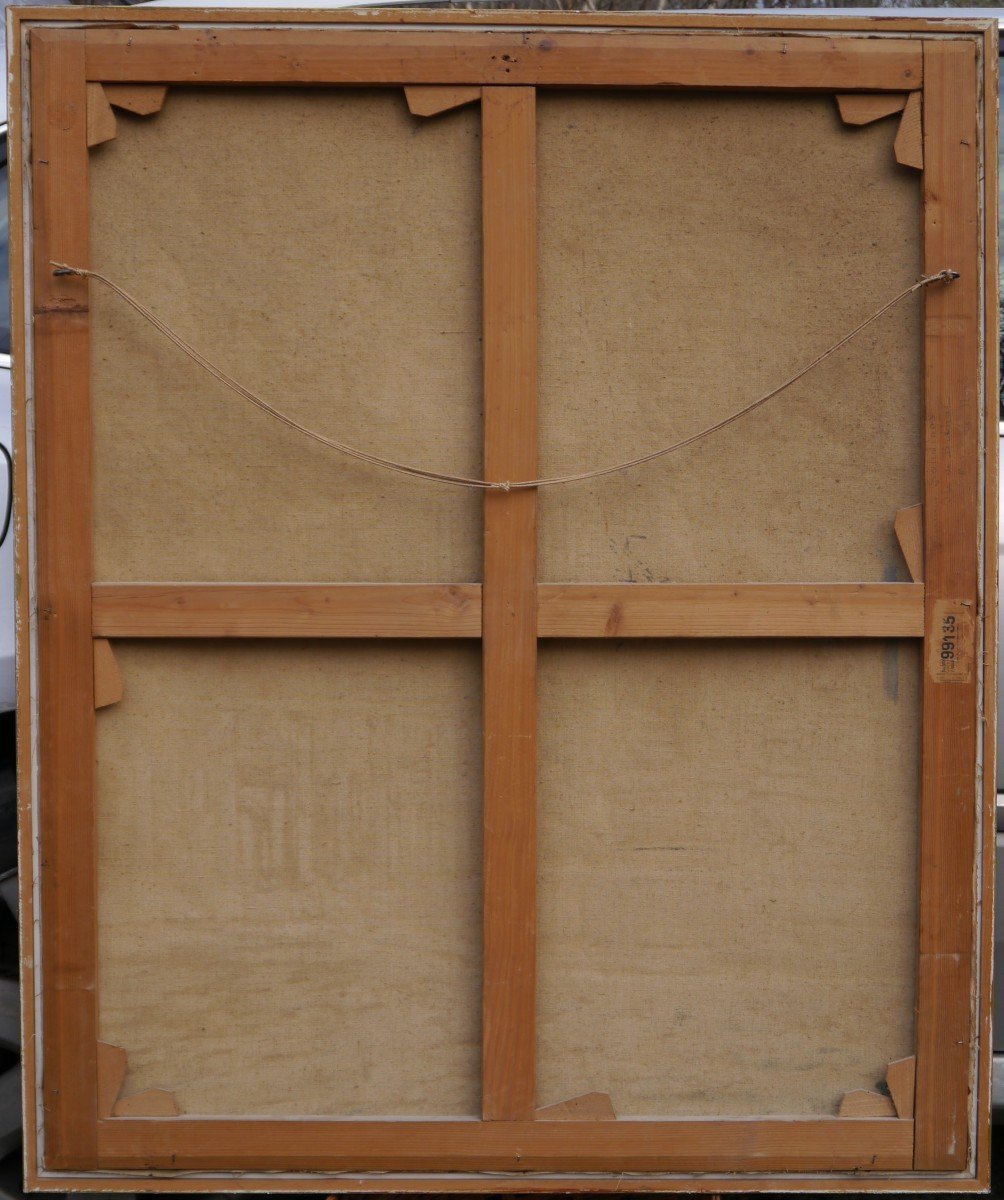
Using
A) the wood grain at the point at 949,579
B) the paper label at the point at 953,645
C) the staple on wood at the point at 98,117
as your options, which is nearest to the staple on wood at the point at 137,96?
the staple on wood at the point at 98,117

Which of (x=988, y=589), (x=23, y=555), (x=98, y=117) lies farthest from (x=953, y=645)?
(x=98, y=117)

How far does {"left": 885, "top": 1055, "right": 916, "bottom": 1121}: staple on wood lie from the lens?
1692 mm

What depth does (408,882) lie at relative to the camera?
66.4 inches

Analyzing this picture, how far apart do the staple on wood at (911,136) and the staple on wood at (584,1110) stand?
170 cm

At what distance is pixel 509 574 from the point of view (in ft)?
5.38

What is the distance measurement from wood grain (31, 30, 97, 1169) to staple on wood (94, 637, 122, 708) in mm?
11

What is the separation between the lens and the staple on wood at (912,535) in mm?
1667

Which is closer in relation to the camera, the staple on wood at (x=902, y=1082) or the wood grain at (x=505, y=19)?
the wood grain at (x=505, y=19)

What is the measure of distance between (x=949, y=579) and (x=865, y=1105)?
0.94 meters

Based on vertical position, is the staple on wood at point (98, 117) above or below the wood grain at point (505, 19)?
below

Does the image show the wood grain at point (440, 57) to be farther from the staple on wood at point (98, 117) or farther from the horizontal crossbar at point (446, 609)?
the horizontal crossbar at point (446, 609)

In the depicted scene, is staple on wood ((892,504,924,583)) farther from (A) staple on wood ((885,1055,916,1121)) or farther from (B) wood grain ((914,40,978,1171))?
(A) staple on wood ((885,1055,916,1121))

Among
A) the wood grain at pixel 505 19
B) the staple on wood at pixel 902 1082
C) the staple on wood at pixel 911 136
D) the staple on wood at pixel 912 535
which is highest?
the wood grain at pixel 505 19

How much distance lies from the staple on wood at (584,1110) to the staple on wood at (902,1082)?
0.49m
